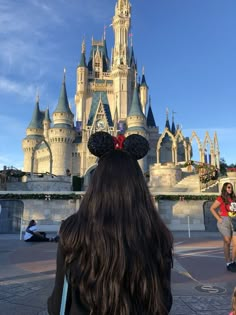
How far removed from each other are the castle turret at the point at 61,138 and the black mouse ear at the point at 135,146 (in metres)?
52.1

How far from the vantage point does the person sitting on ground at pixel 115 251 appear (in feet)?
4.50

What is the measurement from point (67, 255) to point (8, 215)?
16.8 meters

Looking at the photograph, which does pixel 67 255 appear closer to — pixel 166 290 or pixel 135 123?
pixel 166 290

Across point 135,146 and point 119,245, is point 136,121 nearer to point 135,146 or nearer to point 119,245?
point 135,146

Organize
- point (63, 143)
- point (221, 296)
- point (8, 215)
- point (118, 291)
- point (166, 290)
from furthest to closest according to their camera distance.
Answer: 1. point (63, 143)
2. point (8, 215)
3. point (221, 296)
4. point (166, 290)
5. point (118, 291)

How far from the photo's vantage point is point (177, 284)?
4816mm

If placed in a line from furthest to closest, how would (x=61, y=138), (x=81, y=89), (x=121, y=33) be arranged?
(x=121, y=33) < (x=81, y=89) < (x=61, y=138)

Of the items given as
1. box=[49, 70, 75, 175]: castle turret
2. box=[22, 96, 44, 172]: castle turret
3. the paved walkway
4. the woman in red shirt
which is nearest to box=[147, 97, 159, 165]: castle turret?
box=[49, 70, 75, 175]: castle turret

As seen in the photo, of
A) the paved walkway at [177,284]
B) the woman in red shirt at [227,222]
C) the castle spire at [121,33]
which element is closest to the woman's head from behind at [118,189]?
Result: the paved walkway at [177,284]

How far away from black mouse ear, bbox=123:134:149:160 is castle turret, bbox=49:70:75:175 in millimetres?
52073

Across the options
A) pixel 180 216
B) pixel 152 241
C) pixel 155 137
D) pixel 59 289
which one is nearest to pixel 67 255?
pixel 59 289

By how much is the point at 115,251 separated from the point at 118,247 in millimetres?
22

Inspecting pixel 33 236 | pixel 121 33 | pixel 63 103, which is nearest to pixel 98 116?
pixel 63 103

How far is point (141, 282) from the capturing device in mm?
1395
